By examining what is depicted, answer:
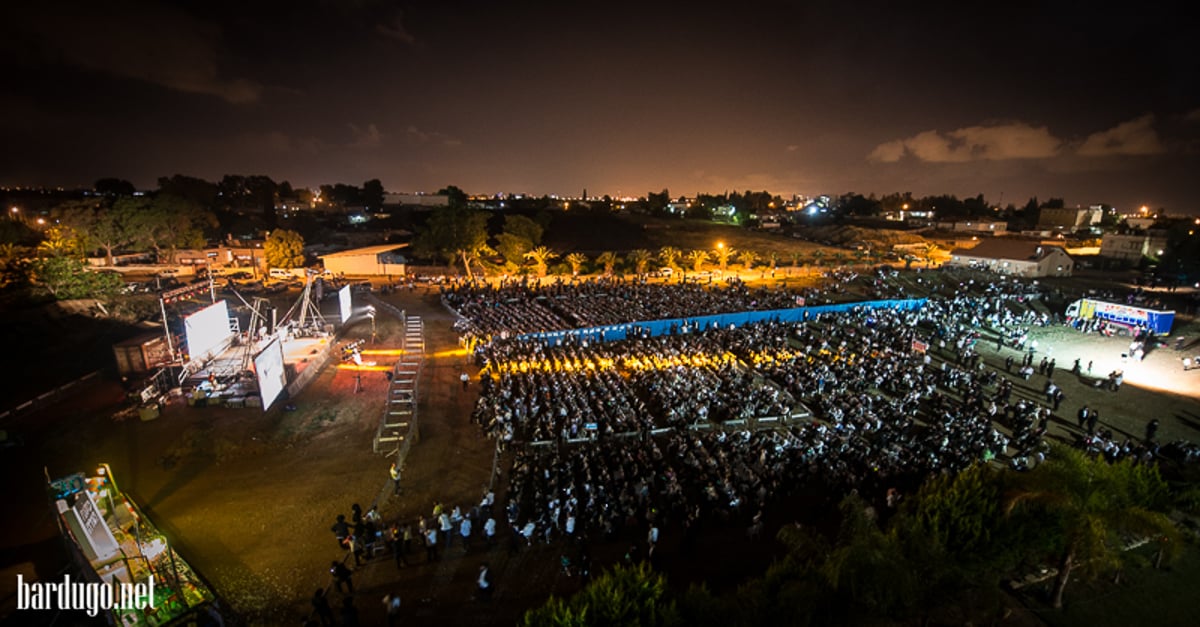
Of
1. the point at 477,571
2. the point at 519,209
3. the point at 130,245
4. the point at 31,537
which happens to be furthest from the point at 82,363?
the point at 519,209

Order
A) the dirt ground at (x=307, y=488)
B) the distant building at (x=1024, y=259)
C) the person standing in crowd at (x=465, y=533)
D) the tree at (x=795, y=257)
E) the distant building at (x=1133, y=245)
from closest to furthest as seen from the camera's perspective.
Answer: the dirt ground at (x=307, y=488) < the person standing in crowd at (x=465, y=533) < the distant building at (x=1024, y=259) < the distant building at (x=1133, y=245) < the tree at (x=795, y=257)

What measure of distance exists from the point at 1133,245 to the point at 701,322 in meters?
72.5

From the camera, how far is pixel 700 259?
63031mm

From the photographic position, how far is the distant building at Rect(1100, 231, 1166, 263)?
6394 centimetres

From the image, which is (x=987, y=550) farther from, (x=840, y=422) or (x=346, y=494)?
(x=346, y=494)

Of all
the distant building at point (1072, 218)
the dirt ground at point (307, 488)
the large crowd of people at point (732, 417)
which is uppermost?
the distant building at point (1072, 218)

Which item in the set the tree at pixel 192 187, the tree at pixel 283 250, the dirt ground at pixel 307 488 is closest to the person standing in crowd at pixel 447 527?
the dirt ground at pixel 307 488

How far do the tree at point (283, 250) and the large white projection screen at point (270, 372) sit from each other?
33.4 m

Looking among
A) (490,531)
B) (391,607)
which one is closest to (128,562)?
(391,607)

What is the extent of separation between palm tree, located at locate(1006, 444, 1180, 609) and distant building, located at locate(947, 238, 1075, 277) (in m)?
63.7

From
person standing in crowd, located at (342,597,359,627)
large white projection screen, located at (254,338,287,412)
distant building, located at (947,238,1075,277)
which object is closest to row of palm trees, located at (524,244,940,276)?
distant building, located at (947,238,1075,277)

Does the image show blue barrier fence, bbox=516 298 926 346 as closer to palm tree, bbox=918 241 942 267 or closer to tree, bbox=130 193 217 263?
palm tree, bbox=918 241 942 267

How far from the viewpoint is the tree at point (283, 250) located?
160ft

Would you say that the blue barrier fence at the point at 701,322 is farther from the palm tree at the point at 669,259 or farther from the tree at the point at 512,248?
the tree at the point at 512,248
